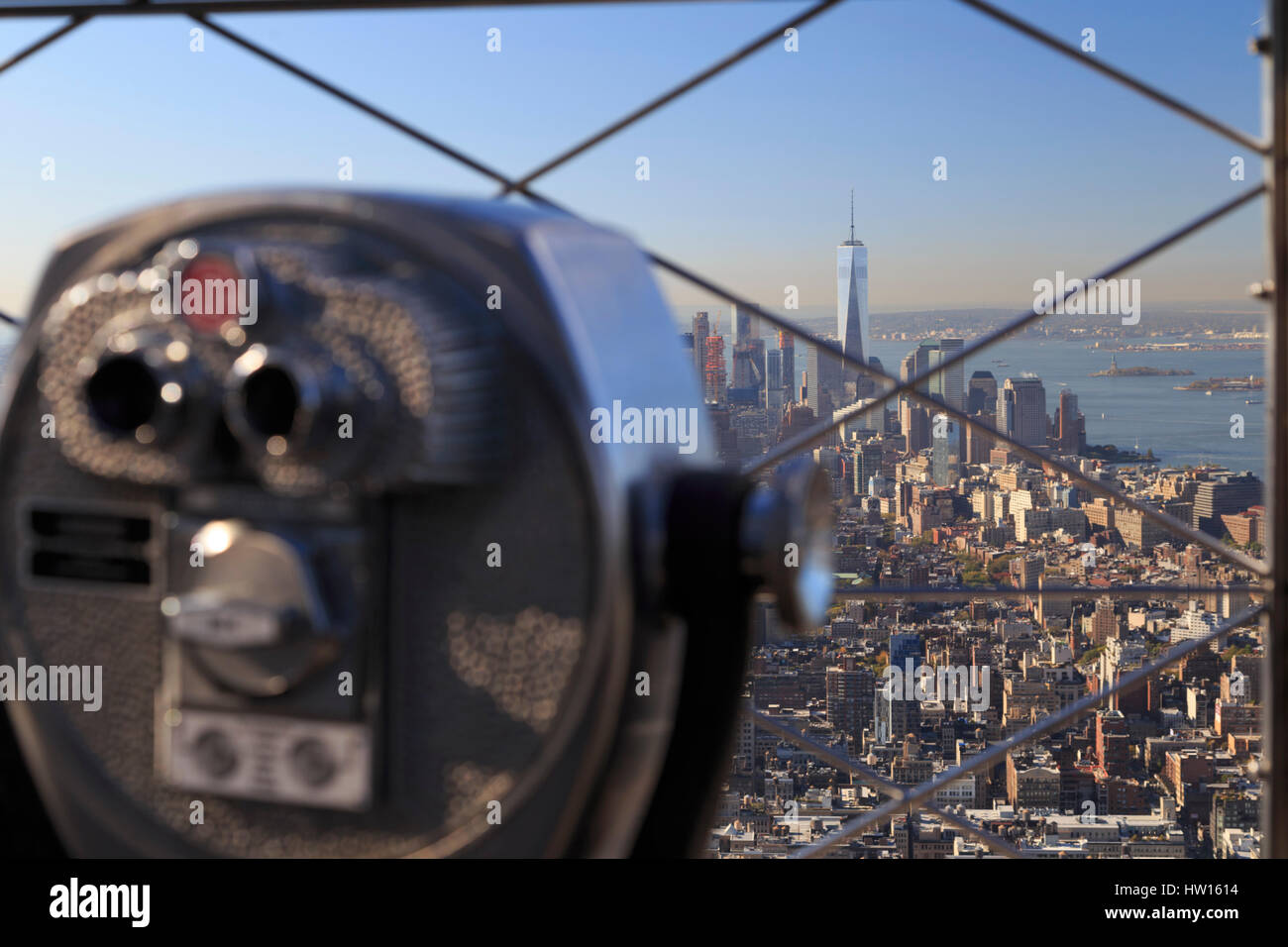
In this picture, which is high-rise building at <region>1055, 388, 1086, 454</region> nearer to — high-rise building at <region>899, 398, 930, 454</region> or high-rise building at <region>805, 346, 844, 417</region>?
high-rise building at <region>899, 398, 930, 454</region>

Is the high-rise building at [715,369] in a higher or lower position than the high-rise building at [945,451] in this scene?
higher

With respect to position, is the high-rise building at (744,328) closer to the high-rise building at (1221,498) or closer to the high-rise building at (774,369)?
the high-rise building at (774,369)

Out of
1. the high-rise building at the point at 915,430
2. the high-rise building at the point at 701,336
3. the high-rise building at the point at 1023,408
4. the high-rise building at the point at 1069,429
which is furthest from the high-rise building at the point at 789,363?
the high-rise building at the point at 1069,429

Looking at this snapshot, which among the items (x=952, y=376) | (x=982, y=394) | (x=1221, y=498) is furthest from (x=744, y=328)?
(x=1221, y=498)

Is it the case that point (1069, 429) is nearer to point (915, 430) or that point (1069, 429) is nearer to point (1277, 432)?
point (915, 430)

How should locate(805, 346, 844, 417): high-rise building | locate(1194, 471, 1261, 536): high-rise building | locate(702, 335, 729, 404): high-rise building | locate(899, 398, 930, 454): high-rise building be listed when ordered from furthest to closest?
locate(899, 398, 930, 454): high-rise building → locate(805, 346, 844, 417): high-rise building → locate(1194, 471, 1261, 536): high-rise building → locate(702, 335, 729, 404): high-rise building

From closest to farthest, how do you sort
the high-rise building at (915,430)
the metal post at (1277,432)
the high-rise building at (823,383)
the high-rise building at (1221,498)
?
the metal post at (1277,432)
the high-rise building at (1221,498)
the high-rise building at (823,383)
the high-rise building at (915,430)

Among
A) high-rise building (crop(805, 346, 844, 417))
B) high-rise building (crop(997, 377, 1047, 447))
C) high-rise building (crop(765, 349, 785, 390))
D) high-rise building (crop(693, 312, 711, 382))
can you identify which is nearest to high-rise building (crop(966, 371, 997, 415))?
high-rise building (crop(997, 377, 1047, 447))

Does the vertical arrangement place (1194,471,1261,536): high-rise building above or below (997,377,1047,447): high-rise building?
below

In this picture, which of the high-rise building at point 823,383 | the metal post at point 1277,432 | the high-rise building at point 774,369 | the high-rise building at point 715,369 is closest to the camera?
the metal post at point 1277,432
